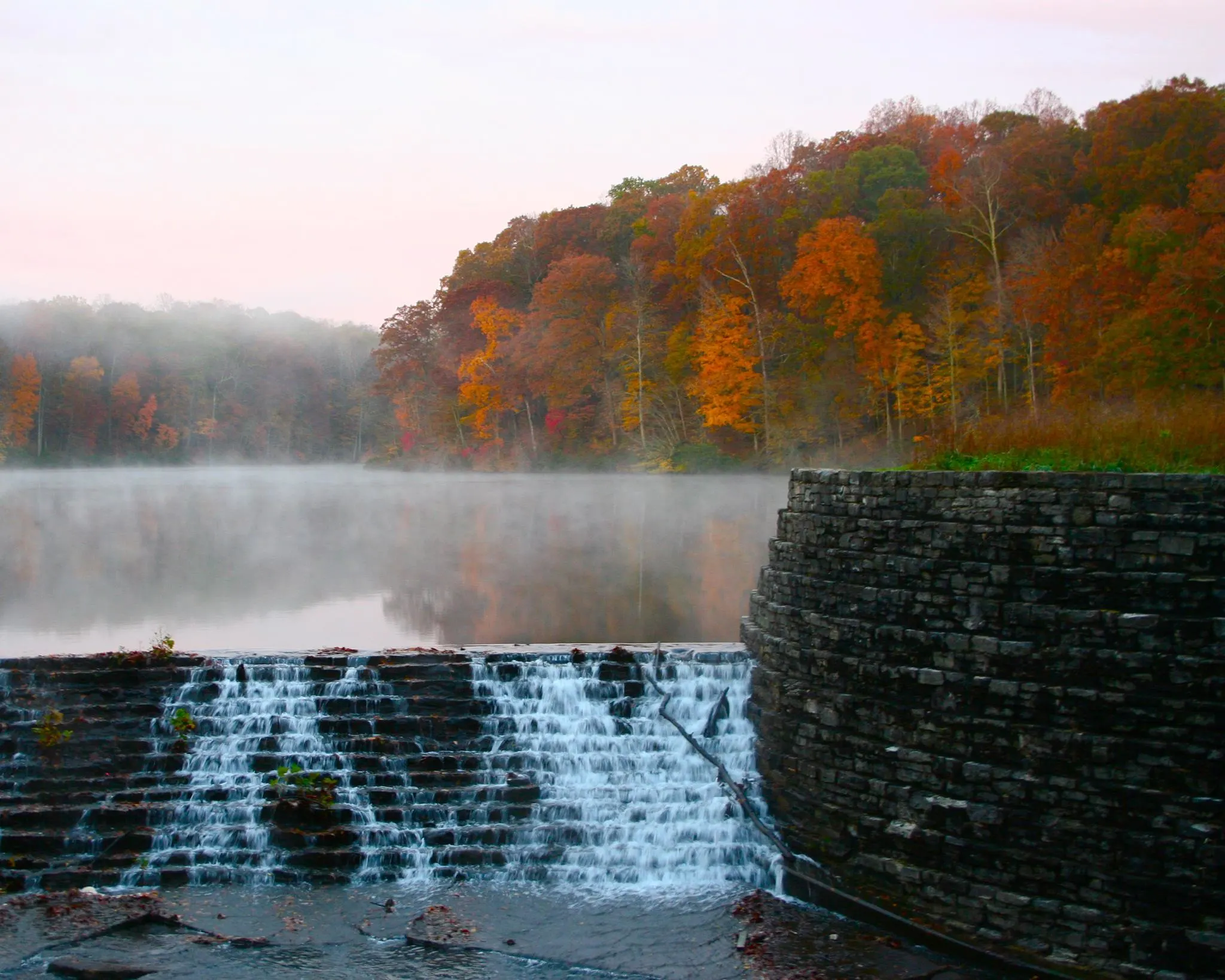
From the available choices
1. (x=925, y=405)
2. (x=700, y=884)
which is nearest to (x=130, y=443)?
(x=925, y=405)

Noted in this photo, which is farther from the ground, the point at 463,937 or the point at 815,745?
the point at 815,745

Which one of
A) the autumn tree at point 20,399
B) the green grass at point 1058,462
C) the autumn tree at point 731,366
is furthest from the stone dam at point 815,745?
the autumn tree at point 20,399

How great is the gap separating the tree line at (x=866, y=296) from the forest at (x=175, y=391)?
74.9ft

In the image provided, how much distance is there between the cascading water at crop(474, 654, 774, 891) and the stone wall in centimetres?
77

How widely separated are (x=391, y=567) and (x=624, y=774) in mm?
13086

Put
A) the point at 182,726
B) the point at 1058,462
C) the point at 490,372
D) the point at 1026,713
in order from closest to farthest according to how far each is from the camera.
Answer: the point at 1026,713 < the point at 1058,462 < the point at 182,726 < the point at 490,372

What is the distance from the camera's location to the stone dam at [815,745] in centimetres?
743

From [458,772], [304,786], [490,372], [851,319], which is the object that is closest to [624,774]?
[458,772]

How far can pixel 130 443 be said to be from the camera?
217 feet

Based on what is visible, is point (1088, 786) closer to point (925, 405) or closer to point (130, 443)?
point (925, 405)

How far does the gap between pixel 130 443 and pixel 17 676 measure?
197 ft

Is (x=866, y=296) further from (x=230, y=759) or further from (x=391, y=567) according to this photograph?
(x=230, y=759)

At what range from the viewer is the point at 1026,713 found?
26.3 ft

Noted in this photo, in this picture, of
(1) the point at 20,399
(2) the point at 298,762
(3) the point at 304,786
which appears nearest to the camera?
(3) the point at 304,786
